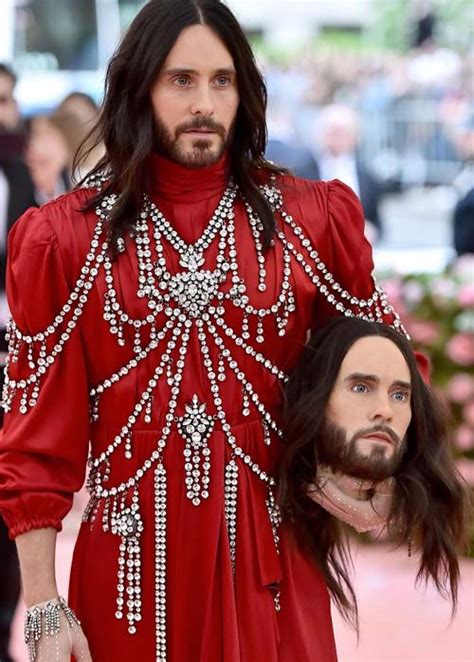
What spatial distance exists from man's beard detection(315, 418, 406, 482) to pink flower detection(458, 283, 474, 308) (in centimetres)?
317

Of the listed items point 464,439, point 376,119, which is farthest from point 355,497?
point 376,119

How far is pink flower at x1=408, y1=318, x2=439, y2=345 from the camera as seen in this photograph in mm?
5883

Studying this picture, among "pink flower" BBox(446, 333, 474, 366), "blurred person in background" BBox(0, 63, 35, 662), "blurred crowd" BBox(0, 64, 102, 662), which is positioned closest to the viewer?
"blurred person in background" BBox(0, 63, 35, 662)

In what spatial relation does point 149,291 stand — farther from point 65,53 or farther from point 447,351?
point 65,53

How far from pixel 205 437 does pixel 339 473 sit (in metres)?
0.26

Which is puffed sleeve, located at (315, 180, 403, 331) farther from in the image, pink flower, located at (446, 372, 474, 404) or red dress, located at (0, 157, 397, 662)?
pink flower, located at (446, 372, 474, 404)

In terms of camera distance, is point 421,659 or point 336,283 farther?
point 421,659

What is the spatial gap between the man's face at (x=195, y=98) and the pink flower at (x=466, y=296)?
3241 millimetres

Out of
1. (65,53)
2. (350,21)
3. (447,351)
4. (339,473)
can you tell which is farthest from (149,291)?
(350,21)

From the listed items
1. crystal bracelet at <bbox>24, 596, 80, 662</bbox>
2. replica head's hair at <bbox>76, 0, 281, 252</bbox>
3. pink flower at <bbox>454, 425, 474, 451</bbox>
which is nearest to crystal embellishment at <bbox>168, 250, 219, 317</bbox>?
replica head's hair at <bbox>76, 0, 281, 252</bbox>

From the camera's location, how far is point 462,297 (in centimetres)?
584

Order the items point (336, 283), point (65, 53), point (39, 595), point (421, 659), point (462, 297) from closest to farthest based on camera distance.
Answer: point (39, 595), point (336, 283), point (421, 659), point (462, 297), point (65, 53)

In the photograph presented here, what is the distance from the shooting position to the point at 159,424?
8.86 ft

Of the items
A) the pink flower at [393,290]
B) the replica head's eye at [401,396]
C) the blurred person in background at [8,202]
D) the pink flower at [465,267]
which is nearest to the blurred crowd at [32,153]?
the blurred person in background at [8,202]
